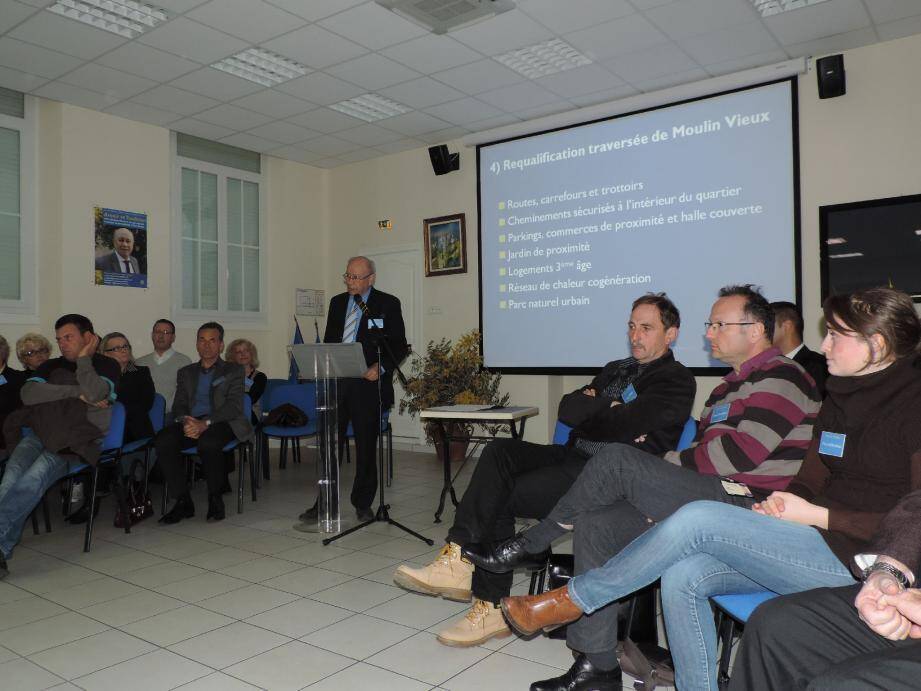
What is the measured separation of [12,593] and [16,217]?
366 cm

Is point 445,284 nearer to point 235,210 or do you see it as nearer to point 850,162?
point 235,210

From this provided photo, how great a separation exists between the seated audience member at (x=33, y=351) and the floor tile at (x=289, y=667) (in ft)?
10.2

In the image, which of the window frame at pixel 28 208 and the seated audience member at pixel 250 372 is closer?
the seated audience member at pixel 250 372

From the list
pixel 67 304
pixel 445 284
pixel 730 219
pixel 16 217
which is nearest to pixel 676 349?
pixel 730 219

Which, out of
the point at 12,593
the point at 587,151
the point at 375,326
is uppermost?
the point at 587,151

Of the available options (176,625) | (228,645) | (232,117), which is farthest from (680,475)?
(232,117)

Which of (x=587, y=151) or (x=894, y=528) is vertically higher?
(x=587, y=151)

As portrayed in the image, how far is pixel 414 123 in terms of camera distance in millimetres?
6270

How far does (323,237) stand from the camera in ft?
25.7

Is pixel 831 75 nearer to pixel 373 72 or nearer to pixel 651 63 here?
pixel 651 63

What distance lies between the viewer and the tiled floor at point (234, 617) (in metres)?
2.10

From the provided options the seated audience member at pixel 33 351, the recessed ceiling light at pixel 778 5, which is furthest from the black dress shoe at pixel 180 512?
the recessed ceiling light at pixel 778 5

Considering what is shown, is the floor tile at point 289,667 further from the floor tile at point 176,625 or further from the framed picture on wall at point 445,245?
the framed picture on wall at point 445,245

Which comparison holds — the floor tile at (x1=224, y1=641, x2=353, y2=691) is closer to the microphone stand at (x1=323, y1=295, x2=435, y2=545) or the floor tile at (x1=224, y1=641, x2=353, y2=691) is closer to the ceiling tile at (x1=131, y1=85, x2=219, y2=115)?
the microphone stand at (x1=323, y1=295, x2=435, y2=545)
